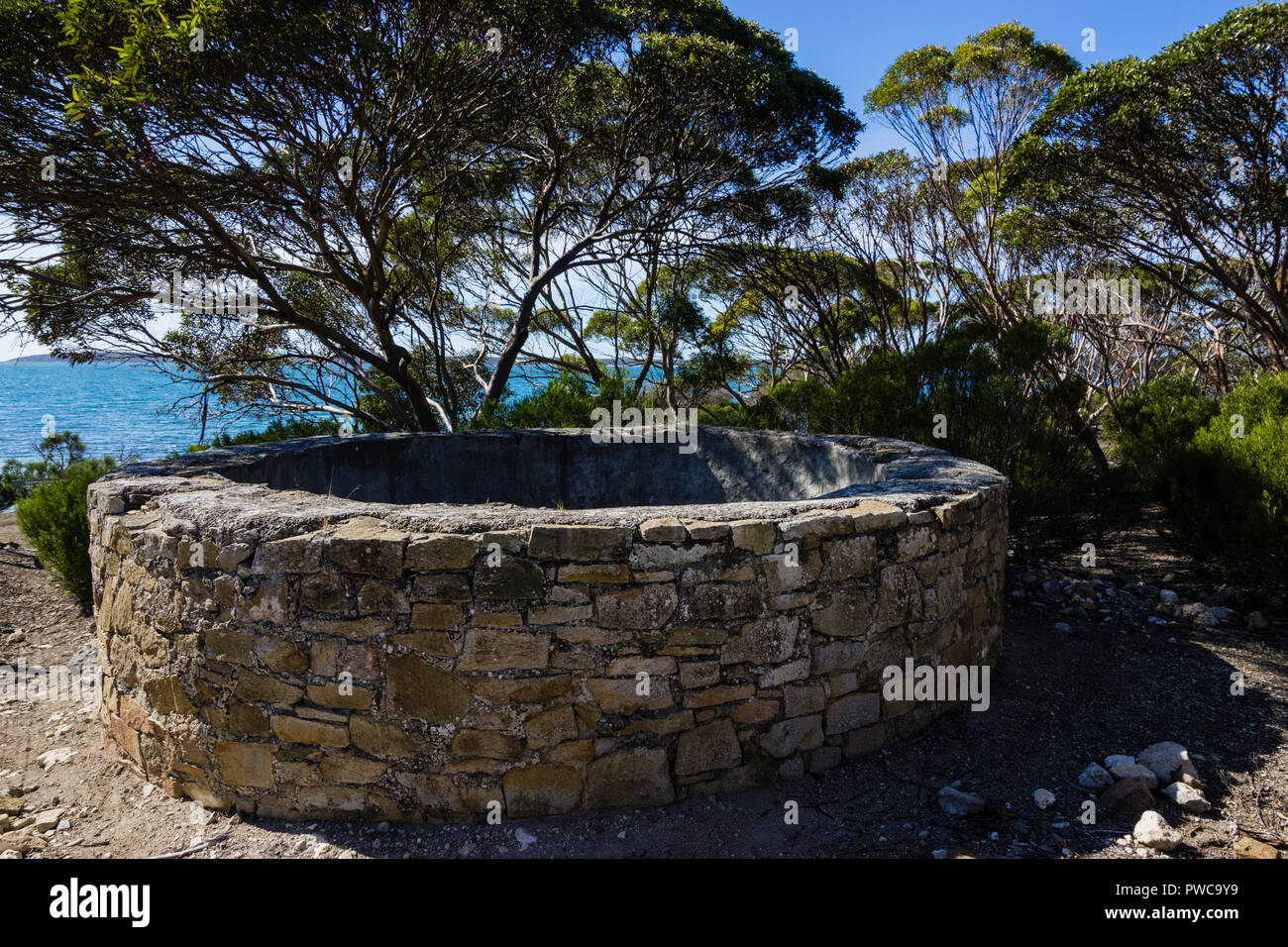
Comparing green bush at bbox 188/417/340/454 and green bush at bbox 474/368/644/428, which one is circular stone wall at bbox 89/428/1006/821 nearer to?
green bush at bbox 188/417/340/454

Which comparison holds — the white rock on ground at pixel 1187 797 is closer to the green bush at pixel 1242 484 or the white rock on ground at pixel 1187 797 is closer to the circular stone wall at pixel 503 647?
the circular stone wall at pixel 503 647

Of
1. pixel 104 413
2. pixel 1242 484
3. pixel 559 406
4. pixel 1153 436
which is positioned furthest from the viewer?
pixel 104 413

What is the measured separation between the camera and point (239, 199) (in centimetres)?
731

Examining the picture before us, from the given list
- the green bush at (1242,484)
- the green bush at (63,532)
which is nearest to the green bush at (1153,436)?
the green bush at (1242,484)

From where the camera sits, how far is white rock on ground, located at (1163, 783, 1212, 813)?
9.12ft

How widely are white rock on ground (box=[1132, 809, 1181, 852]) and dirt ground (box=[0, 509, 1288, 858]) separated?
0.16 ft

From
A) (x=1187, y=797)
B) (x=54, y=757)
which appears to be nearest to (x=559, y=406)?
(x=54, y=757)

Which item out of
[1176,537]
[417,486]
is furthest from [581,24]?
[1176,537]

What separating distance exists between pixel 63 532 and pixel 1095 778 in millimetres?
7171

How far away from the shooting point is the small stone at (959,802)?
2826mm

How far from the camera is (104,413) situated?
33.8m

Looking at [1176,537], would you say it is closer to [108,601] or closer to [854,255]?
[108,601]

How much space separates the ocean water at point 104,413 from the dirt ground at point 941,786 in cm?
731

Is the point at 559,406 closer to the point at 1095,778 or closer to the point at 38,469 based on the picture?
the point at 1095,778
